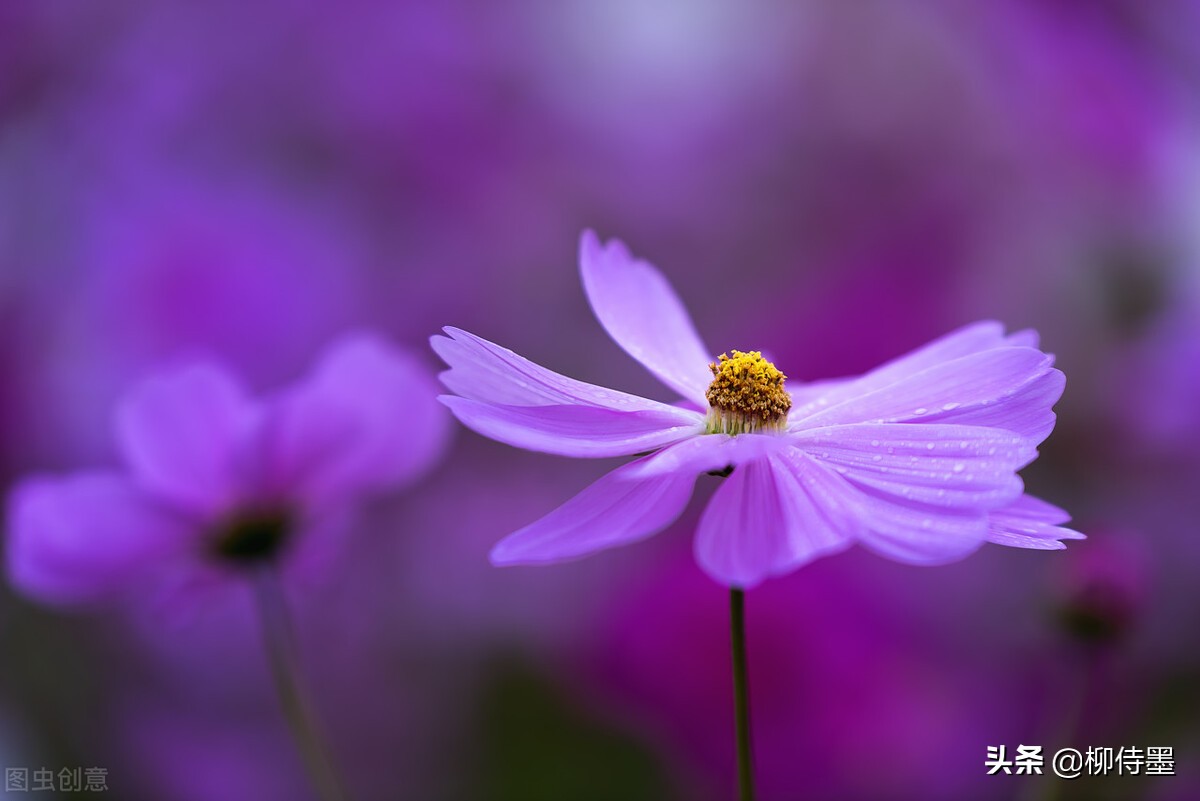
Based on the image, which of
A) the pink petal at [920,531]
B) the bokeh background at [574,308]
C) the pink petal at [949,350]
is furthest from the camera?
the bokeh background at [574,308]

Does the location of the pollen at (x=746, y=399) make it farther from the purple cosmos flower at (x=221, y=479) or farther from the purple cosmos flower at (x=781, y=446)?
the purple cosmos flower at (x=221, y=479)

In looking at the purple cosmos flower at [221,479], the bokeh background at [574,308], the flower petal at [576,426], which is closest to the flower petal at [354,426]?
the purple cosmos flower at [221,479]

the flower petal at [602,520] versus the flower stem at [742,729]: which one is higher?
the flower petal at [602,520]

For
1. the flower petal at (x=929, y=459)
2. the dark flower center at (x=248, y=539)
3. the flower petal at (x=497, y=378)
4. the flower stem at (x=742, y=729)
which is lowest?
the flower stem at (x=742, y=729)

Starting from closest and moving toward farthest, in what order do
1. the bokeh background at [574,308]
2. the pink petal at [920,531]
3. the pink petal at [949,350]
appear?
1. the pink petal at [920,531]
2. the pink petal at [949,350]
3. the bokeh background at [574,308]

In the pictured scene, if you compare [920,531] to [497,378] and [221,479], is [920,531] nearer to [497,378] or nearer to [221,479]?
[497,378]

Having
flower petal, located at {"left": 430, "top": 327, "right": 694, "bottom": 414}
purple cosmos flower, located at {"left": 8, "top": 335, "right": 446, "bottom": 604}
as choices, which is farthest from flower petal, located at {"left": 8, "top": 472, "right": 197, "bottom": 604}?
flower petal, located at {"left": 430, "top": 327, "right": 694, "bottom": 414}
